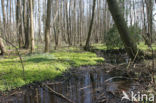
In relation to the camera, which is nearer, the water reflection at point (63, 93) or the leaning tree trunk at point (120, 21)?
the water reflection at point (63, 93)

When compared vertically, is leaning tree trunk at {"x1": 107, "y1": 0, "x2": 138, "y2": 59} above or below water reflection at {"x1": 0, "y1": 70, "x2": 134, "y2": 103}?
above

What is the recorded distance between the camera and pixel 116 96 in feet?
10.7

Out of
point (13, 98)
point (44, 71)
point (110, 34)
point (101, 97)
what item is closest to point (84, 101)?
point (101, 97)

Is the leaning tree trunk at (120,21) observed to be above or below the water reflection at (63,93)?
above

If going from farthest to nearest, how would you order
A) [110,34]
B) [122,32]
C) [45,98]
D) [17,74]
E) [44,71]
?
[110,34] < [122,32] < [44,71] < [17,74] < [45,98]

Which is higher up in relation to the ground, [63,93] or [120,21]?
[120,21]

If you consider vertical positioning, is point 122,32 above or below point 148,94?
above

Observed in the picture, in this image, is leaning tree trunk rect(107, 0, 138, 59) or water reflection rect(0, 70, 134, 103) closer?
water reflection rect(0, 70, 134, 103)

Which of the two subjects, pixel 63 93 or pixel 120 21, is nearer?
pixel 63 93

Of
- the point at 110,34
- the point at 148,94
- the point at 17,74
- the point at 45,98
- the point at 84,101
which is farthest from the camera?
the point at 110,34

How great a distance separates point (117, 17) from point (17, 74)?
16.1 ft

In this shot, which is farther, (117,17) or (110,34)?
(110,34)

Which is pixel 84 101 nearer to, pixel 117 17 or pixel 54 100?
pixel 54 100

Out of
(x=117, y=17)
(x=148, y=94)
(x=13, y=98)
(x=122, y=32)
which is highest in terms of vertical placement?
(x=117, y=17)
